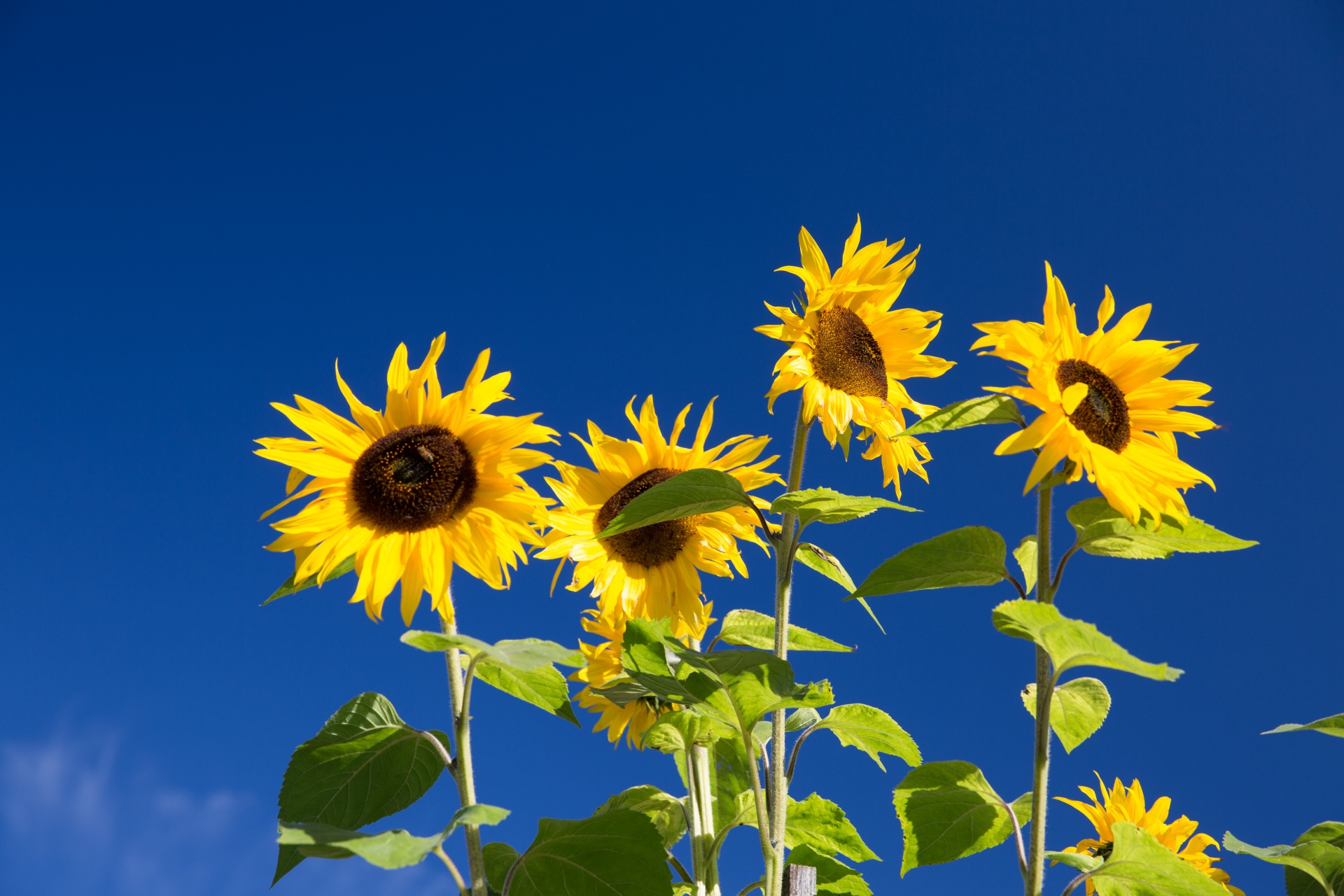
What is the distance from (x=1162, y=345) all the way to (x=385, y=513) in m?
1.69

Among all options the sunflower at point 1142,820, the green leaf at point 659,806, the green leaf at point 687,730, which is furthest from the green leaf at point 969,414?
the sunflower at point 1142,820

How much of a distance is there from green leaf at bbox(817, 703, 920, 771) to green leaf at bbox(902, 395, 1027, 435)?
0.75 metres

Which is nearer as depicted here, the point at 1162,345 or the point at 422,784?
the point at 422,784

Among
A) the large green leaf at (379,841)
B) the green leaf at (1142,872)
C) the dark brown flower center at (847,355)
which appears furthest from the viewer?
the dark brown flower center at (847,355)

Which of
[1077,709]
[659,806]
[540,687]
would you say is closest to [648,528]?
[540,687]

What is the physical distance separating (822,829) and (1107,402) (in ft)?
4.25

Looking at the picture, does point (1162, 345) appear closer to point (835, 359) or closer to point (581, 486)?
point (835, 359)

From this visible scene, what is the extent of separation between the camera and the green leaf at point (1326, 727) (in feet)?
A: 6.15

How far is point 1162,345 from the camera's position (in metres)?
2.01

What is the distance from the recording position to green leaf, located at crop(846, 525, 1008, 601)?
1778 mm

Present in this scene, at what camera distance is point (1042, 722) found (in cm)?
178

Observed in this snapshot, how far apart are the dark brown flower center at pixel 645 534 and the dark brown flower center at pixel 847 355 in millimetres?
499

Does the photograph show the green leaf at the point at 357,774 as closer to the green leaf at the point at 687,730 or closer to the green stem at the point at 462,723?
the green stem at the point at 462,723

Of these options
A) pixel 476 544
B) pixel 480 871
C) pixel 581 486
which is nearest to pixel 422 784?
pixel 480 871
